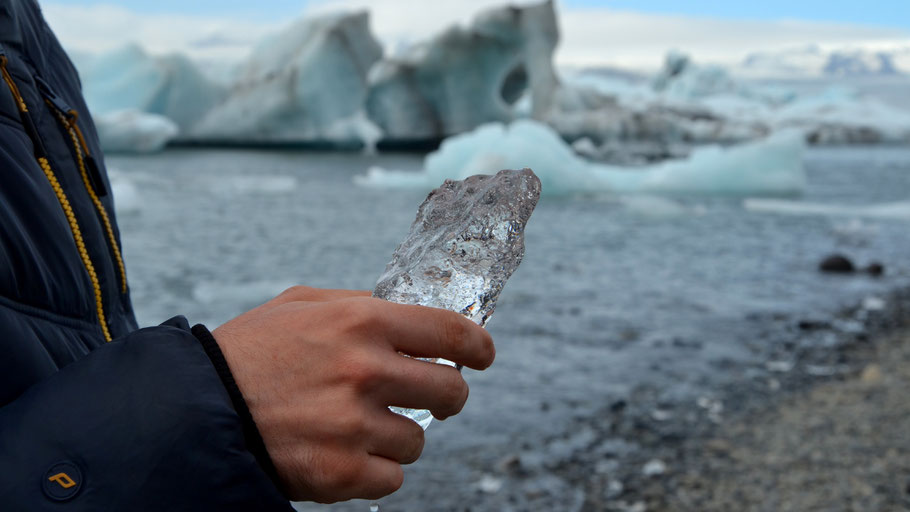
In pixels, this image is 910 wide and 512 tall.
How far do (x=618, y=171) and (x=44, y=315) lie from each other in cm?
1541

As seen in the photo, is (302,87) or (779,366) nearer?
(779,366)

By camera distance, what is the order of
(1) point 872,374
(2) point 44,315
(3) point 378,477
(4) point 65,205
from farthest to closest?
(1) point 872,374 < (4) point 65,205 < (2) point 44,315 < (3) point 378,477

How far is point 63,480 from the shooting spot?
0.72 metres

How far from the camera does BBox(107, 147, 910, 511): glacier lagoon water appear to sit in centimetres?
467

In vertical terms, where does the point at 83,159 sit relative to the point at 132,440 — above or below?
above

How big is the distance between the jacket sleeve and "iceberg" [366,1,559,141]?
22.5 metres

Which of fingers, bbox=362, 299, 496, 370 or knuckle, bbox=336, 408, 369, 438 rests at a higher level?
fingers, bbox=362, 299, 496, 370

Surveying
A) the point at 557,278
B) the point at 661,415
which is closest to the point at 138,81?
the point at 557,278

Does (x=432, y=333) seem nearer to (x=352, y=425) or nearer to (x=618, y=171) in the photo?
(x=352, y=425)

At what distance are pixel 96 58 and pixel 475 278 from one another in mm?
25023

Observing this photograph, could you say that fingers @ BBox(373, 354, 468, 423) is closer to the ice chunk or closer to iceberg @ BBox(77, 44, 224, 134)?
the ice chunk

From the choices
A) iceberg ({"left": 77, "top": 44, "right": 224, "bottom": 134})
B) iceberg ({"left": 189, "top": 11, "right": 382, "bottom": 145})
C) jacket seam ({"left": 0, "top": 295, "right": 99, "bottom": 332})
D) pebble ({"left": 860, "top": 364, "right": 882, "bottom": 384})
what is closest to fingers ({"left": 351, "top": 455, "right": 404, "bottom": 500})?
jacket seam ({"left": 0, "top": 295, "right": 99, "bottom": 332})

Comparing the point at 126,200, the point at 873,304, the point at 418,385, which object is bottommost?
the point at 873,304

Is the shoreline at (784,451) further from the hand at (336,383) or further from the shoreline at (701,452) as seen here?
the hand at (336,383)
